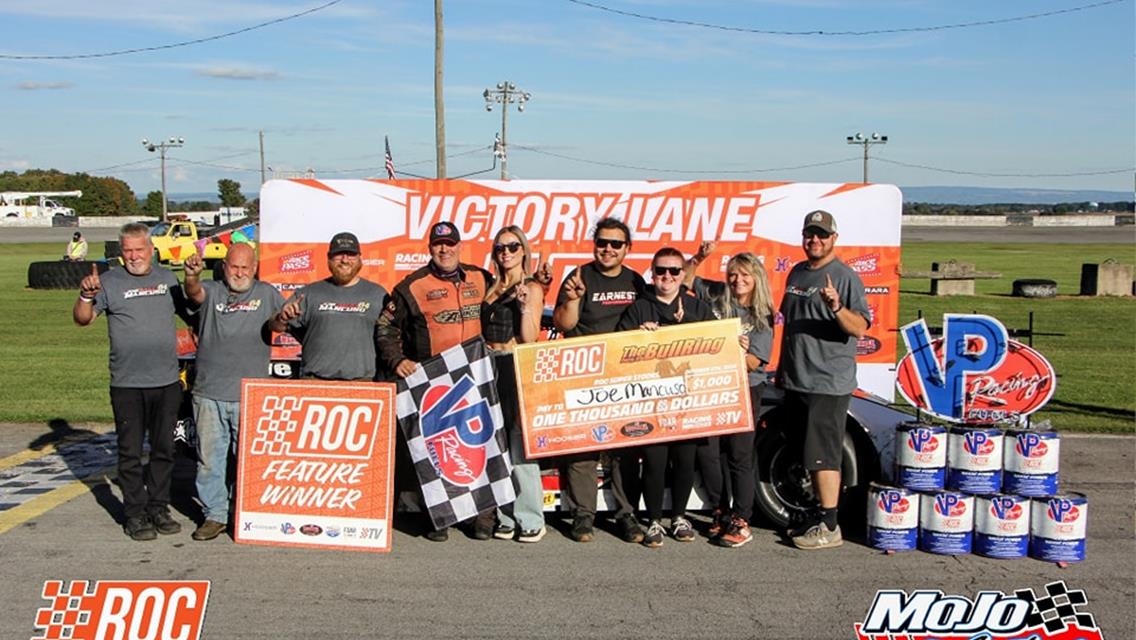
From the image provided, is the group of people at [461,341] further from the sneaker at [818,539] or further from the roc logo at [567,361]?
the roc logo at [567,361]

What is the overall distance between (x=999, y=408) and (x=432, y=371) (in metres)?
3.98

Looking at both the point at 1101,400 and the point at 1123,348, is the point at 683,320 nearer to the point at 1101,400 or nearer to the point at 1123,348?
the point at 1101,400

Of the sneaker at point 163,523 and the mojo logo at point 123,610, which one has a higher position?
the sneaker at point 163,523

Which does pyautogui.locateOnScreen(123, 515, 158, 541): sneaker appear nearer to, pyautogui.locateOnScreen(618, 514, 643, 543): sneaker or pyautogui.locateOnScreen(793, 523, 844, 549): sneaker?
A: pyautogui.locateOnScreen(618, 514, 643, 543): sneaker

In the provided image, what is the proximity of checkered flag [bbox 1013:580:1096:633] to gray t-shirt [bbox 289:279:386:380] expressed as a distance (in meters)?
4.02

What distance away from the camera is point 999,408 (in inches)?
298

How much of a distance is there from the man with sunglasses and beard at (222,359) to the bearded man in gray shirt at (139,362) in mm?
191

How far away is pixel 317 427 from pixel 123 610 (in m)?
1.62

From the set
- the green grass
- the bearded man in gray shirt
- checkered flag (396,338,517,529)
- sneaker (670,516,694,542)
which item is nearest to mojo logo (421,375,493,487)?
checkered flag (396,338,517,529)

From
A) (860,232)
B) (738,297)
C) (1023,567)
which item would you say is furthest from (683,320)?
(860,232)

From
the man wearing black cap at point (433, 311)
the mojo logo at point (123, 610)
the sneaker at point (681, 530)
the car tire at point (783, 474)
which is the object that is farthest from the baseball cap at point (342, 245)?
the car tire at point (783, 474)

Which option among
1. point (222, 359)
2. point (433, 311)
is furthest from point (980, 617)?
point (222, 359)

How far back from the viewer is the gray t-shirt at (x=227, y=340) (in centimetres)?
675

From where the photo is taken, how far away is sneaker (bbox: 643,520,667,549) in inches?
260
